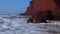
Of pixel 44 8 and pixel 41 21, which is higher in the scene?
pixel 44 8

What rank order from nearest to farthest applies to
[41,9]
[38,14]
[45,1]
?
[45,1], [41,9], [38,14]

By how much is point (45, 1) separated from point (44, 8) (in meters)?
1.10

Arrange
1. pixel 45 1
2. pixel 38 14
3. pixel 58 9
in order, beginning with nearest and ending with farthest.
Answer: pixel 58 9
pixel 45 1
pixel 38 14

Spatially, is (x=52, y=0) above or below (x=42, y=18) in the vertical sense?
above

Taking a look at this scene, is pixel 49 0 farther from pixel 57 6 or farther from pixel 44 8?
pixel 44 8

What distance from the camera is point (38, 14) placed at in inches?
459

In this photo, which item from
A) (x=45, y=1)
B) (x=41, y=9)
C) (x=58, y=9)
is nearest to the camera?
(x=58, y=9)

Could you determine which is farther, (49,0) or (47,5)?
(47,5)

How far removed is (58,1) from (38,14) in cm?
279

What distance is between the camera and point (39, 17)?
1182 cm

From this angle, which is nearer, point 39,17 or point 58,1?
A: point 58,1

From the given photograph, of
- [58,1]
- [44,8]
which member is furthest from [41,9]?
[58,1]

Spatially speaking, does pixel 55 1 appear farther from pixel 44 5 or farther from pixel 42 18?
pixel 42 18

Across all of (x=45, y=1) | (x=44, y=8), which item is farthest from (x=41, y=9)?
(x=45, y=1)
